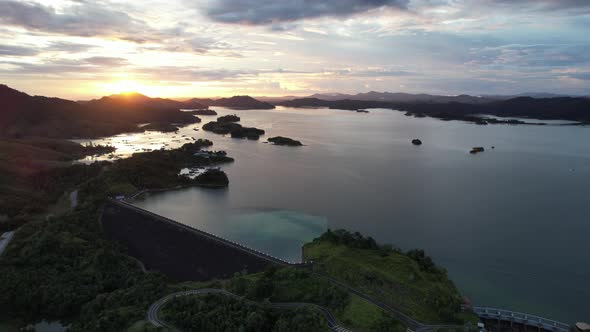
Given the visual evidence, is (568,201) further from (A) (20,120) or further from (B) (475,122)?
(A) (20,120)

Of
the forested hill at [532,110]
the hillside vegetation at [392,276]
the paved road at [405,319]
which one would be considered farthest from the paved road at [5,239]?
the forested hill at [532,110]

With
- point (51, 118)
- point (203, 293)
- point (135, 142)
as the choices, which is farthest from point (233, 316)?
point (51, 118)

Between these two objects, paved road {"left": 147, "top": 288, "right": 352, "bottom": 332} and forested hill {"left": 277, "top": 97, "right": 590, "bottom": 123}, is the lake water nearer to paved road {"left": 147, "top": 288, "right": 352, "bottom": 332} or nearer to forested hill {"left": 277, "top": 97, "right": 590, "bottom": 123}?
paved road {"left": 147, "top": 288, "right": 352, "bottom": 332}

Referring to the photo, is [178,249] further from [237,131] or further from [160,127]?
[160,127]

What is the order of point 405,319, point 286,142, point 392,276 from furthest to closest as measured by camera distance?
point 286,142
point 392,276
point 405,319

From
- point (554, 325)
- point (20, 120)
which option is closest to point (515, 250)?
point (554, 325)

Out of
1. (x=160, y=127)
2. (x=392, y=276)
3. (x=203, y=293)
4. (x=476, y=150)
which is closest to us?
(x=203, y=293)

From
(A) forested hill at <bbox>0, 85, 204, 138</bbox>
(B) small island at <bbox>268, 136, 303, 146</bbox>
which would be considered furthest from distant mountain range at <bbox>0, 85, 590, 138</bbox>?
(B) small island at <bbox>268, 136, 303, 146</bbox>

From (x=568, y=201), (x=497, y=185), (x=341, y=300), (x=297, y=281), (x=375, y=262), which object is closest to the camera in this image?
(x=341, y=300)
